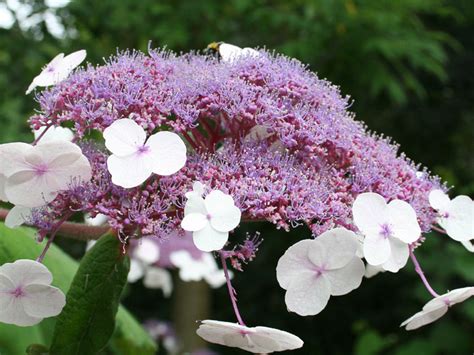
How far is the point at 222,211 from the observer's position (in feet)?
2.34

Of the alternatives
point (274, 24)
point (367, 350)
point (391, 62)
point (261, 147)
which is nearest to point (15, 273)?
point (261, 147)

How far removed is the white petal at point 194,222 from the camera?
698 millimetres

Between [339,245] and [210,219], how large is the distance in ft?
0.42

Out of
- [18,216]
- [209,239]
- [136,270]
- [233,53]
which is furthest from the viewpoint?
[136,270]

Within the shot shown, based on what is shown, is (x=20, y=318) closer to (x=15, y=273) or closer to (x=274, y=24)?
(x=15, y=273)

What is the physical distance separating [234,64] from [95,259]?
289 millimetres

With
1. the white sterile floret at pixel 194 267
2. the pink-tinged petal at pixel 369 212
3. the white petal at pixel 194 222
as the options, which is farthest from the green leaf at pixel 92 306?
the white sterile floret at pixel 194 267

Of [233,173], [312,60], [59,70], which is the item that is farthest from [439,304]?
[312,60]

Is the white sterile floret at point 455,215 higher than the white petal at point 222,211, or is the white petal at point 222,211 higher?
the white petal at point 222,211

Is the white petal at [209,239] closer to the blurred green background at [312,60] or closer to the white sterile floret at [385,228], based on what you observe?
the white sterile floret at [385,228]

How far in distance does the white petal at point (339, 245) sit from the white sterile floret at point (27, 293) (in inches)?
10.4

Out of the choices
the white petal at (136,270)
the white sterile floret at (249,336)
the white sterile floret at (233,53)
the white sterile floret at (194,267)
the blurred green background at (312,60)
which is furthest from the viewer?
the blurred green background at (312,60)

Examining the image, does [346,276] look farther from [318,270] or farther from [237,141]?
[237,141]

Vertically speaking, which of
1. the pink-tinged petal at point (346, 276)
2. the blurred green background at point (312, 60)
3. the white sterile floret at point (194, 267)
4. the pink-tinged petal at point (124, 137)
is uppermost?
the pink-tinged petal at point (124, 137)
